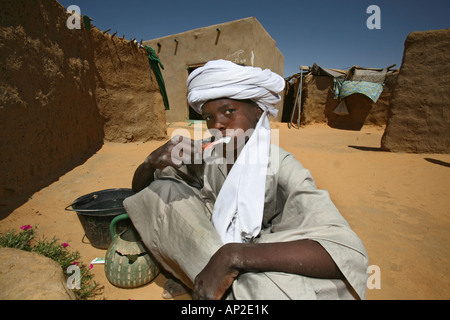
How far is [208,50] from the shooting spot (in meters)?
8.52

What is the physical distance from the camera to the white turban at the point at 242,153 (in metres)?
1.41

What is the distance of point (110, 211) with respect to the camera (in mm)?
1953

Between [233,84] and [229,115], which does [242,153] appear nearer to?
[229,115]

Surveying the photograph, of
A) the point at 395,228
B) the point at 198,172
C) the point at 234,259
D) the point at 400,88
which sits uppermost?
the point at 400,88

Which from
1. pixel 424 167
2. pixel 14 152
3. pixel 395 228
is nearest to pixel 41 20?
pixel 14 152

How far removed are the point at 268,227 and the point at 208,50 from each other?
325 inches

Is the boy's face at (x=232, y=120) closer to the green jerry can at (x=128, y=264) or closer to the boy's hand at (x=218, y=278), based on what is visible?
the boy's hand at (x=218, y=278)

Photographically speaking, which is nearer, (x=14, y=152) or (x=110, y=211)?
(x=110, y=211)

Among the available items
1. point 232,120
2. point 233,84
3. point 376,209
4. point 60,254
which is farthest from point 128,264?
point 376,209

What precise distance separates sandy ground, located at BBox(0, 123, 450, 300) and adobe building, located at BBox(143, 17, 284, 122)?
A: 4869 millimetres

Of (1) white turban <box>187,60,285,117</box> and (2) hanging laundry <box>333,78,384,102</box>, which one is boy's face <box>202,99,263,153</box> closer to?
(1) white turban <box>187,60,285,117</box>

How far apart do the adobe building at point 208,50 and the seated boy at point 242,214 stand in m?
6.54
